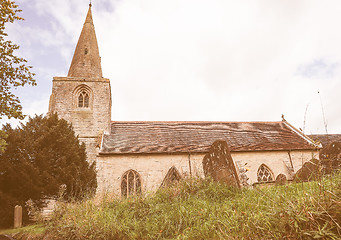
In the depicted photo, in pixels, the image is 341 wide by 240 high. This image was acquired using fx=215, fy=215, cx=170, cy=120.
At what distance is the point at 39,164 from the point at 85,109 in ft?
25.1

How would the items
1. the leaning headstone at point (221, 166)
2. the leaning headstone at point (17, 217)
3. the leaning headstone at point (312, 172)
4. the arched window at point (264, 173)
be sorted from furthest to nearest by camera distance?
1. the arched window at point (264, 173)
2. the leaning headstone at point (17, 217)
3. the leaning headstone at point (221, 166)
4. the leaning headstone at point (312, 172)

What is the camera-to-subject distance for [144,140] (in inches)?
666

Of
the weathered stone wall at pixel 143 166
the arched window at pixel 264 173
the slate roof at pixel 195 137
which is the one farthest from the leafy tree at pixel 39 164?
the arched window at pixel 264 173

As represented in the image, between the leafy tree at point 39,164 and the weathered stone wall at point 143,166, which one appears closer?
the leafy tree at point 39,164

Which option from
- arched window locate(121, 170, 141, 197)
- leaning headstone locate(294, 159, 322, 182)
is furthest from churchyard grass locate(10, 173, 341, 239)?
arched window locate(121, 170, 141, 197)

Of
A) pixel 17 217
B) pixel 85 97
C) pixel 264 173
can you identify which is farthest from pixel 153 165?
pixel 85 97

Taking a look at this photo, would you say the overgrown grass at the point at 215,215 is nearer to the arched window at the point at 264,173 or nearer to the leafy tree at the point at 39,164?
the leafy tree at the point at 39,164

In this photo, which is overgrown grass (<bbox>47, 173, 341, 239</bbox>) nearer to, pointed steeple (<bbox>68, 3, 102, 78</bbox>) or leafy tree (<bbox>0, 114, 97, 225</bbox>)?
leafy tree (<bbox>0, 114, 97, 225</bbox>)

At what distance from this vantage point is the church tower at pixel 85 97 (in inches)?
666

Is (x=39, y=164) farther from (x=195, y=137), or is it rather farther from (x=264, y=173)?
(x=264, y=173)

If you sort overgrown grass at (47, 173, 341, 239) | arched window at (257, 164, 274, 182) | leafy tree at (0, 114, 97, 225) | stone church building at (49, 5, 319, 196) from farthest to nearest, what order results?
arched window at (257, 164, 274, 182), stone church building at (49, 5, 319, 196), leafy tree at (0, 114, 97, 225), overgrown grass at (47, 173, 341, 239)

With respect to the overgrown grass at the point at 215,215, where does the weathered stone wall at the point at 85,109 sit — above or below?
above

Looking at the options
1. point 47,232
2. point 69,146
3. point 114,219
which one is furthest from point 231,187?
point 69,146

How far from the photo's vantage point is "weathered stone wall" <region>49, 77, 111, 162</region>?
16.8 m
